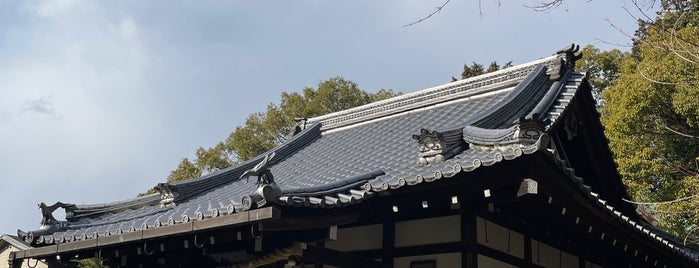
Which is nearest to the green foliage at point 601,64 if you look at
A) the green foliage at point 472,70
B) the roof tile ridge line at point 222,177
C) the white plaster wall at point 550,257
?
the green foliage at point 472,70

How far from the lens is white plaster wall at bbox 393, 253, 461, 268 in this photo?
23.9 feet

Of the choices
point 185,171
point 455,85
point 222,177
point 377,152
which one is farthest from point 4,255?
point 377,152

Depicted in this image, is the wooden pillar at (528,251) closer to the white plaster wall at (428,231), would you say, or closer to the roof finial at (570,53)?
the white plaster wall at (428,231)

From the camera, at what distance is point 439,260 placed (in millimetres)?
7355

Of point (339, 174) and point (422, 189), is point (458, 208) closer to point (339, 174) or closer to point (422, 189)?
point (422, 189)

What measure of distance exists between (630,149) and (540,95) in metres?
9.07

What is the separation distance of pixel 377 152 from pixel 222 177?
247 cm

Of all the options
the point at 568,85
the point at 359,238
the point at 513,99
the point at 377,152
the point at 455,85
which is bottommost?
the point at 359,238

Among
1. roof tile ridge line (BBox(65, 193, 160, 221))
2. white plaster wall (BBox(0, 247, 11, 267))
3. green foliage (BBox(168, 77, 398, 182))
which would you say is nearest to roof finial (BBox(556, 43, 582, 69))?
roof tile ridge line (BBox(65, 193, 160, 221))

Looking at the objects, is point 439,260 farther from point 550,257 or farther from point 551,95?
point 551,95

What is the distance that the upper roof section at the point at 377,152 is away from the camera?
6.56 metres

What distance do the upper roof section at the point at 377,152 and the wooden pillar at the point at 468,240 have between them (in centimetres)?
65

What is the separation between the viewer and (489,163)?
246 inches

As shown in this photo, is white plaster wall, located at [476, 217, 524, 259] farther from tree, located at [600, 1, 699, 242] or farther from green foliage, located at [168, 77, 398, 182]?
green foliage, located at [168, 77, 398, 182]
